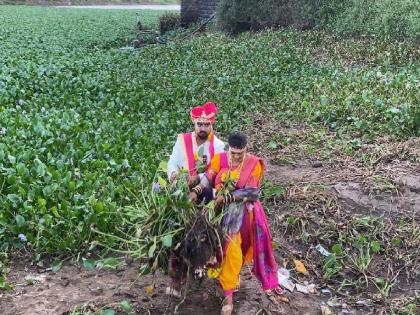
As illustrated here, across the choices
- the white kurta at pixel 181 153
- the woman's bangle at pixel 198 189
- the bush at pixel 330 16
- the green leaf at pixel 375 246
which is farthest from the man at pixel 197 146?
the bush at pixel 330 16

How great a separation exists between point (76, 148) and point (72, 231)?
1.73 metres

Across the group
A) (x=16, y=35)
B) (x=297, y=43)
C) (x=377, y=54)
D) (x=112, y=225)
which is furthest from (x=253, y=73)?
(x=16, y=35)

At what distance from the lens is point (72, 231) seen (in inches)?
177

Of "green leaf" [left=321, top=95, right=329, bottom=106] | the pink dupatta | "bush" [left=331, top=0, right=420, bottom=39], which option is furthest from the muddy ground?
"bush" [left=331, top=0, right=420, bottom=39]

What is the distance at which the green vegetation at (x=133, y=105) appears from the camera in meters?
4.72

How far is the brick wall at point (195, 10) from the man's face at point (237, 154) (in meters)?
17.1

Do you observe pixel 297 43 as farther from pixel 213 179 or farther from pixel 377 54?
pixel 213 179

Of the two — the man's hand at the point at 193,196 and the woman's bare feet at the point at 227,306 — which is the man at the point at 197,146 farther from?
the woman's bare feet at the point at 227,306

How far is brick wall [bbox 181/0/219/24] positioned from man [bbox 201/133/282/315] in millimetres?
17112

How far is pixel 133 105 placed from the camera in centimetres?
815

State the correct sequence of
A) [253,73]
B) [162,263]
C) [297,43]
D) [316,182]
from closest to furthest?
[162,263] < [316,182] < [253,73] < [297,43]

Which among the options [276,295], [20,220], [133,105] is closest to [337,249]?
[276,295]

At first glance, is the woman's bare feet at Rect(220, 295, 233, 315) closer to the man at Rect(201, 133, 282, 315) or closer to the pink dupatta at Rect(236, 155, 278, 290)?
the man at Rect(201, 133, 282, 315)

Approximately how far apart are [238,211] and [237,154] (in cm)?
34
